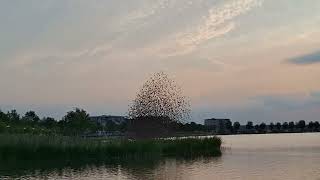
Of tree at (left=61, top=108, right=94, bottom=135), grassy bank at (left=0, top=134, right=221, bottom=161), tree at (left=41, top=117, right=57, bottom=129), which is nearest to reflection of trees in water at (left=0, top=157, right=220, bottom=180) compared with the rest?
grassy bank at (left=0, top=134, right=221, bottom=161)

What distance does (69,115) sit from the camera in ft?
301

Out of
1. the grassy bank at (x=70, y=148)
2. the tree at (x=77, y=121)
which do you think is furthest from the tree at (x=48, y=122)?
the grassy bank at (x=70, y=148)

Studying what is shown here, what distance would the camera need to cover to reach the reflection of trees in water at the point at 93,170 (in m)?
30.0

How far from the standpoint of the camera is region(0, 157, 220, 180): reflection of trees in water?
2996cm

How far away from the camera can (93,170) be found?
33531 millimetres

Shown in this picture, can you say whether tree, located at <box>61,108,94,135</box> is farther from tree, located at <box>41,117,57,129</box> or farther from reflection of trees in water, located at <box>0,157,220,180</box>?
reflection of trees in water, located at <box>0,157,220,180</box>

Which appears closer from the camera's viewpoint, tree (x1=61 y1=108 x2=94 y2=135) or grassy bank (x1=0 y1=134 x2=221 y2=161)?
grassy bank (x1=0 y1=134 x2=221 y2=161)

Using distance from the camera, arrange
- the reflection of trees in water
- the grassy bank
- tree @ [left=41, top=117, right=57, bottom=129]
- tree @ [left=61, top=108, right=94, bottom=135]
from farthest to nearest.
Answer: tree @ [left=41, top=117, right=57, bottom=129], tree @ [left=61, top=108, right=94, bottom=135], the grassy bank, the reflection of trees in water

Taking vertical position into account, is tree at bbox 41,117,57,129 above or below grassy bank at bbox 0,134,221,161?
above

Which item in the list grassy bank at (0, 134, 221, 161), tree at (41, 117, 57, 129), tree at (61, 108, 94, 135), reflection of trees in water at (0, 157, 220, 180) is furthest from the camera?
tree at (41, 117, 57, 129)

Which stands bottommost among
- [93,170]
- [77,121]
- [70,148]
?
[93,170]

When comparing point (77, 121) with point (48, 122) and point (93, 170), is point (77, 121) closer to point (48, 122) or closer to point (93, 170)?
point (48, 122)

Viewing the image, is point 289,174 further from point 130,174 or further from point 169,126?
point 169,126

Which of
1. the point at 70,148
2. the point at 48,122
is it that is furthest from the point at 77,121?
the point at 70,148
